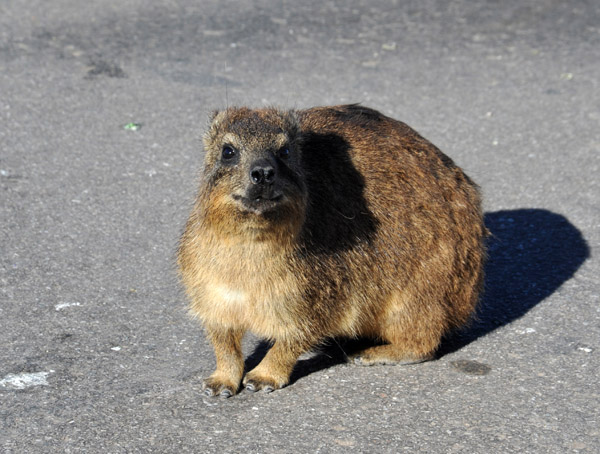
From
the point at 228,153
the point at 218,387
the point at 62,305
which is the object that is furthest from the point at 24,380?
the point at 228,153

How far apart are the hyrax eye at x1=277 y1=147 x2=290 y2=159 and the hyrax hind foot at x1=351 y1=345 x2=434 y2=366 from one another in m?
1.30

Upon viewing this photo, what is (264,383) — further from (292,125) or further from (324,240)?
(292,125)

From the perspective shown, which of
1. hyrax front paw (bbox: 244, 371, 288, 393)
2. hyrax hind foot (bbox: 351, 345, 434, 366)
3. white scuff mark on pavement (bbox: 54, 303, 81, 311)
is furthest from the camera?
white scuff mark on pavement (bbox: 54, 303, 81, 311)

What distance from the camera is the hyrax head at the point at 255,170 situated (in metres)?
4.14

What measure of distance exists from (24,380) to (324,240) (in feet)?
5.64

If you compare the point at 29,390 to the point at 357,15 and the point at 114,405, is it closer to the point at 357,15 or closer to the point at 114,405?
the point at 114,405

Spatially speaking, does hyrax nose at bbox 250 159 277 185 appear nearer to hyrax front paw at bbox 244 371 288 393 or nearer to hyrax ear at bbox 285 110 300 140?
hyrax ear at bbox 285 110 300 140

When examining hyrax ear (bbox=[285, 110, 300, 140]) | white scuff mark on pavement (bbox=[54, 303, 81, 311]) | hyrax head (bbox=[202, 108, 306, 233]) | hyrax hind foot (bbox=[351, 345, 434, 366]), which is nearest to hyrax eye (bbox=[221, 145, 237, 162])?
hyrax head (bbox=[202, 108, 306, 233])

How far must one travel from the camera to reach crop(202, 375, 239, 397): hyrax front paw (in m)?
4.55

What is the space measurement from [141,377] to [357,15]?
22.9 ft

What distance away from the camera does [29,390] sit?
14.7 ft

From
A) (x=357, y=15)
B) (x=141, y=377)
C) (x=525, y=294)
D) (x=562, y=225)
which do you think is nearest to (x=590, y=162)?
(x=562, y=225)

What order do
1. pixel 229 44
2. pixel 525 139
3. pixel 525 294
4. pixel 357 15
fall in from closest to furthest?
pixel 525 294
pixel 525 139
pixel 229 44
pixel 357 15

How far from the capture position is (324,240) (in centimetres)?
468
